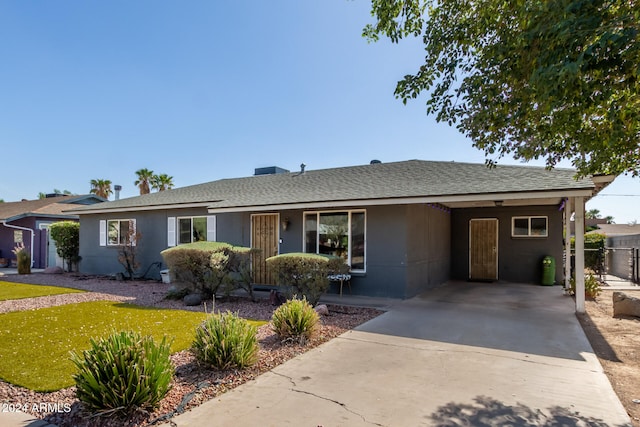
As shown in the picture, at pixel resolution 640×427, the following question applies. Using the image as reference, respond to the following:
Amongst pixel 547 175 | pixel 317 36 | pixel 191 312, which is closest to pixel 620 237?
pixel 547 175

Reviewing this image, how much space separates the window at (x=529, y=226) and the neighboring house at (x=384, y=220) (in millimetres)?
30

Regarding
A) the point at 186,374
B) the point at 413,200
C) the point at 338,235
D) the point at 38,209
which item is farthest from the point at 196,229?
the point at 38,209

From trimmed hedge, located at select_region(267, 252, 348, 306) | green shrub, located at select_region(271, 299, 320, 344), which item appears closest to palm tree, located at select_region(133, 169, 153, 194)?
trimmed hedge, located at select_region(267, 252, 348, 306)

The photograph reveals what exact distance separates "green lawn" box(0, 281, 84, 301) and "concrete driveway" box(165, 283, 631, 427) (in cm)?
931

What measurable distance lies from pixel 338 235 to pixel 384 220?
143cm

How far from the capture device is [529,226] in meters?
12.4

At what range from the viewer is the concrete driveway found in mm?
3186

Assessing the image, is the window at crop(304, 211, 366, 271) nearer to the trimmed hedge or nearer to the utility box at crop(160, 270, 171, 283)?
the trimmed hedge

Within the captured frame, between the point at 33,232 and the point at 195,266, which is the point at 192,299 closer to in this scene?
the point at 195,266

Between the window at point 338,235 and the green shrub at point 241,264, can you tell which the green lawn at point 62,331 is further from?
the window at point 338,235

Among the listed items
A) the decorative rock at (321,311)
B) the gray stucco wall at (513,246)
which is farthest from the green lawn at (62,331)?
the gray stucco wall at (513,246)

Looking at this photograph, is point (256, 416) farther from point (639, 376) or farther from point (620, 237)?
point (620, 237)

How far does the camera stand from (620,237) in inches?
617

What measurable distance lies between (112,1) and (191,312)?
816 cm
